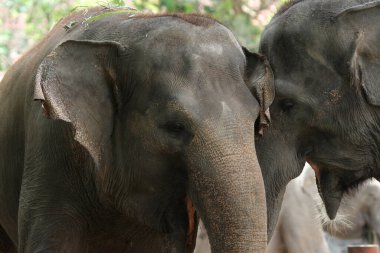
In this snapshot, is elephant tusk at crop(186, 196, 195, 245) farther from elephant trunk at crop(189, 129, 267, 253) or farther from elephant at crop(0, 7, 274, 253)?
elephant trunk at crop(189, 129, 267, 253)

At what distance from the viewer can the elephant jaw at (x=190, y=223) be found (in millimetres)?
4332

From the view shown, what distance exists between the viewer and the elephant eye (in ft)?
16.1

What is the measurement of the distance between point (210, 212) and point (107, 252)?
0.95m

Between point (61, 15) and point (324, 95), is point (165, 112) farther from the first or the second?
point (61, 15)

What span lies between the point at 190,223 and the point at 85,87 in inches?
27.2

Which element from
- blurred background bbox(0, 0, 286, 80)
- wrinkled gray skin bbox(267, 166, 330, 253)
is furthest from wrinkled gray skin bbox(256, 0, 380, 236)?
blurred background bbox(0, 0, 286, 80)

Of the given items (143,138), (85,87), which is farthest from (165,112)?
(85,87)

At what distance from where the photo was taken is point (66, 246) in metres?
4.53

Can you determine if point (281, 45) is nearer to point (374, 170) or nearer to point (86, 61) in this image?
point (374, 170)

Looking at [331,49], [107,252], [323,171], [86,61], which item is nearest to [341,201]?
[323,171]

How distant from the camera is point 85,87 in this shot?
14.2 feet

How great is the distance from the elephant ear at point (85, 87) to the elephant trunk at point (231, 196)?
49cm

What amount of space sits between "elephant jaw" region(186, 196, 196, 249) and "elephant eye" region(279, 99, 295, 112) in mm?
784

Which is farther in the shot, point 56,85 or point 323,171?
point 323,171
